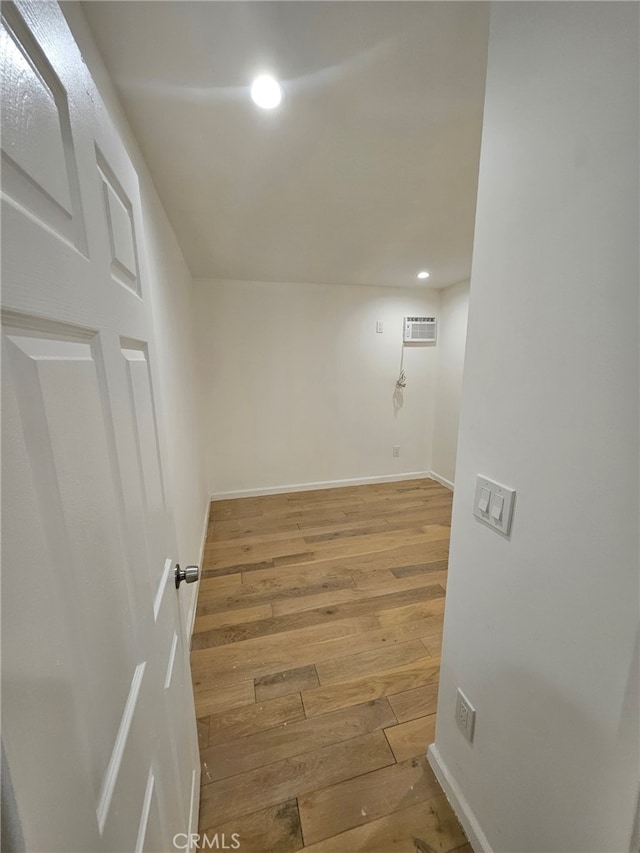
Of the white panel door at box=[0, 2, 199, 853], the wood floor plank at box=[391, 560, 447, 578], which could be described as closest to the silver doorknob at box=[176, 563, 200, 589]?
the white panel door at box=[0, 2, 199, 853]

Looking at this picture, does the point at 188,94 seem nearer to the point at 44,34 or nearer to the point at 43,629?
the point at 44,34

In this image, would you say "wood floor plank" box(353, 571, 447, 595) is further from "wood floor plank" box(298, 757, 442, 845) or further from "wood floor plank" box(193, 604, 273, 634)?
"wood floor plank" box(298, 757, 442, 845)

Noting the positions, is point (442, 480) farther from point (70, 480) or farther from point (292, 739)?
point (70, 480)

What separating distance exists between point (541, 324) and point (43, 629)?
95 centimetres

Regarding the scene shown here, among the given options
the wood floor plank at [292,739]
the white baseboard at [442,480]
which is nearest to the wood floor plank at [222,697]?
the wood floor plank at [292,739]

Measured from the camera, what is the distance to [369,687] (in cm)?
144

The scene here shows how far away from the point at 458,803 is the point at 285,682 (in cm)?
76

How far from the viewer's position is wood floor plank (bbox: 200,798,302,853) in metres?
0.97

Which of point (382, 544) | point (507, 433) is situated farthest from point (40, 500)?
point (382, 544)

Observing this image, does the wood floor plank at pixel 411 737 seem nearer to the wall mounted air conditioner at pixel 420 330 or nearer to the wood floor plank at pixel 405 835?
the wood floor plank at pixel 405 835

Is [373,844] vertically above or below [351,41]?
below

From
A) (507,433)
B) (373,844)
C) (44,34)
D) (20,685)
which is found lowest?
Result: (373,844)

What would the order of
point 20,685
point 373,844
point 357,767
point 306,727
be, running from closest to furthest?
1. point 20,685
2. point 373,844
3. point 357,767
4. point 306,727

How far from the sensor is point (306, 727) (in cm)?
129
